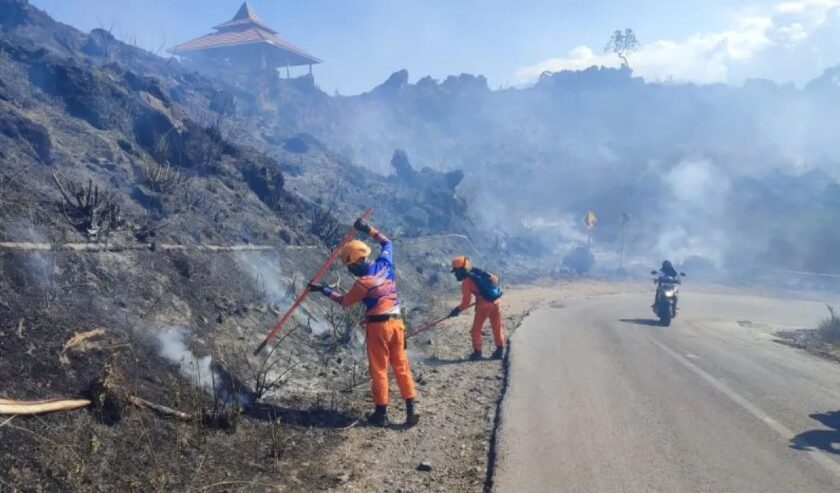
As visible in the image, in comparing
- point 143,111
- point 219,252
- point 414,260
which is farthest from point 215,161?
point 414,260

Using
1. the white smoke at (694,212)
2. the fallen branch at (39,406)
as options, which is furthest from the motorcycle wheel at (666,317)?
the white smoke at (694,212)

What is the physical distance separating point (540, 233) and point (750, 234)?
13804mm

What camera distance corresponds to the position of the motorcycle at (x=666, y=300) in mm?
13812

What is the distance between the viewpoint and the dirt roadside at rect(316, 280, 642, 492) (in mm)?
4602

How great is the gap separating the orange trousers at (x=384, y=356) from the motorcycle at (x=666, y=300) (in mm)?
9792

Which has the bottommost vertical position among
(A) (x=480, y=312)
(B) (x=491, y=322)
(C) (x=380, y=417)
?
(C) (x=380, y=417)

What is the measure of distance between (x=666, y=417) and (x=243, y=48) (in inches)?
1720

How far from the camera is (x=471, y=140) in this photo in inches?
2517

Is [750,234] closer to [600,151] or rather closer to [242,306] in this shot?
[600,151]

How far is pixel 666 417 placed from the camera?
595cm

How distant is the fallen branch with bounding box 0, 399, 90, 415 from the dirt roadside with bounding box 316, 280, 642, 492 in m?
1.92

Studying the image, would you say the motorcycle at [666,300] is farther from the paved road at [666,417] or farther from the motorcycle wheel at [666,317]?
the paved road at [666,417]

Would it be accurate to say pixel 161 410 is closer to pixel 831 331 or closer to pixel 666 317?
pixel 666 317

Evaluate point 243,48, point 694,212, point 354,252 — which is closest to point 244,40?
point 243,48
